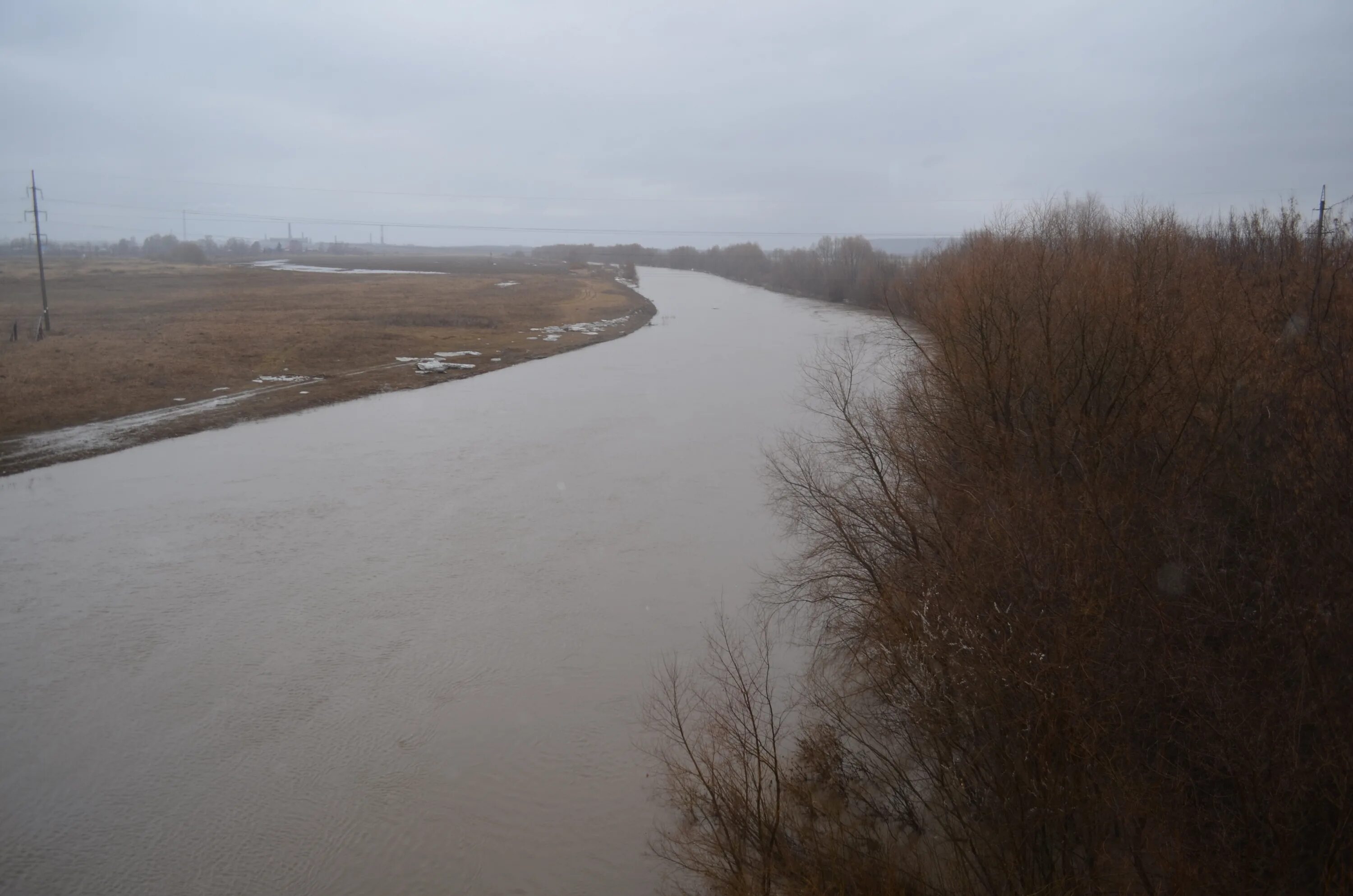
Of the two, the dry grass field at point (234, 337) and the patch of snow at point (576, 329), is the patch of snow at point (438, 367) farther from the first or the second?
the patch of snow at point (576, 329)

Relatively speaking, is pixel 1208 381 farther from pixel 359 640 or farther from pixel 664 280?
pixel 664 280

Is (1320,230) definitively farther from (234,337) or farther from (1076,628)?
(234,337)

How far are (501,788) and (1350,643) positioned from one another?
→ 17.4 ft

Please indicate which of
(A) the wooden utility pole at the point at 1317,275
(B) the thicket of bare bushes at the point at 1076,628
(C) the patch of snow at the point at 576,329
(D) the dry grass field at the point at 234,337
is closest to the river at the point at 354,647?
(B) the thicket of bare bushes at the point at 1076,628

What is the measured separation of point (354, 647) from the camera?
26.5ft

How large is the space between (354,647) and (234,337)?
60.3 ft

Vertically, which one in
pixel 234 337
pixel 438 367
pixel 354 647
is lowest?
pixel 354 647

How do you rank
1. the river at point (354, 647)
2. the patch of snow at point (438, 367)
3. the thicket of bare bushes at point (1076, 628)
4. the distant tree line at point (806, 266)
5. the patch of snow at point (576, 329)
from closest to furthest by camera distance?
the thicket of bare bushes at point (1076, 628)
the river at point (354, 647)
the patch of snow at point (438, 367)
the patch of snow at point (576, 329)
the distant tree line at point (806, 266)

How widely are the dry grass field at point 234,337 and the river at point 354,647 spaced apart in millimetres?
2887

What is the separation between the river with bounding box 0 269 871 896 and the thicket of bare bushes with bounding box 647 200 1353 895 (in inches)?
37.0

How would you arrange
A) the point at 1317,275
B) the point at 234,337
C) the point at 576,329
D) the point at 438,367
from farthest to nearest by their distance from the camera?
the point at 576,329 → the point at 234,337 → the point at 438,367 → the point at 1317,275

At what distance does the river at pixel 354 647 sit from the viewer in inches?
224

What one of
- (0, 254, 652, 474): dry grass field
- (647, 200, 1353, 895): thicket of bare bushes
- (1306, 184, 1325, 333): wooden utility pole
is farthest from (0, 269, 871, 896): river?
(1306, 184, 1325, 333): wooden utility pole

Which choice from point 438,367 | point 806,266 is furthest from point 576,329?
point 806,266
